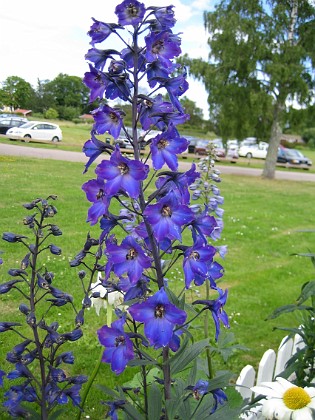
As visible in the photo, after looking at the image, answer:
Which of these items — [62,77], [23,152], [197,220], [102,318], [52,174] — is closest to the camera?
[197,220]

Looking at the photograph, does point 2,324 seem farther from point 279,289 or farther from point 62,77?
point 62,77

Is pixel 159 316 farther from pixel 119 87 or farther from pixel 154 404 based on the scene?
pixel 119 87

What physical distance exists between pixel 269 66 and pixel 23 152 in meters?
11.3

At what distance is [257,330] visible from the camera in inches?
203

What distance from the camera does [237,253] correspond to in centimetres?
812

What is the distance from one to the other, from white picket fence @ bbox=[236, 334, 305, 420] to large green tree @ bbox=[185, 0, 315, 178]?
15501mm

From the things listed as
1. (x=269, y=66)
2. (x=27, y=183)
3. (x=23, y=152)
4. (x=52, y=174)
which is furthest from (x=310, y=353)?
(x=23, y=152)

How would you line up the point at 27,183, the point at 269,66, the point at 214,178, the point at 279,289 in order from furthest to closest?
the point at 269,66 → the point at 27,183 → the point at 279,289 → the point at 214,178

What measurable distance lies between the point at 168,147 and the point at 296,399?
4.91 feet

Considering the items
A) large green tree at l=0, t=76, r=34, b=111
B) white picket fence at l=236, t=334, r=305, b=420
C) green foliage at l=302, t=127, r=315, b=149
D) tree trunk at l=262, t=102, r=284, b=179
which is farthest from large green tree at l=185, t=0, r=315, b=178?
green foliage at l=302, t=127, r=315, b=149

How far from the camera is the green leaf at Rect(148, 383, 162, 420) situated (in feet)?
6.04

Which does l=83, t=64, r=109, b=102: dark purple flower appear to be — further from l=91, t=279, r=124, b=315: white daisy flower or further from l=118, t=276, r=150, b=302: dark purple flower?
l=91, t=279, r=124, b=315: white daisy flower

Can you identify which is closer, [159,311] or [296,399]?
[159,311]

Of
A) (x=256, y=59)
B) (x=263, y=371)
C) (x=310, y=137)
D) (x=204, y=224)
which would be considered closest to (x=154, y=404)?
(x=204, y=224)
